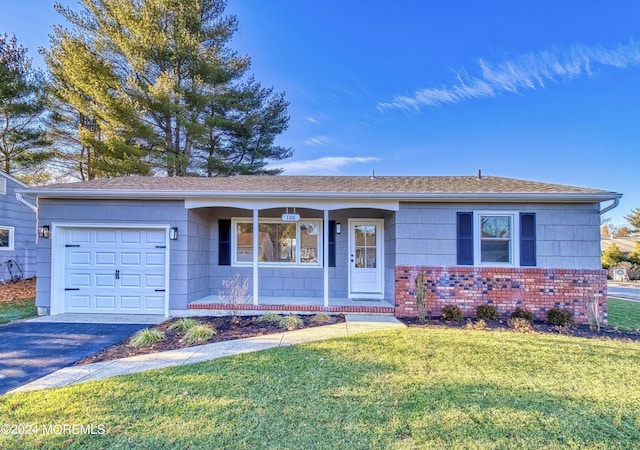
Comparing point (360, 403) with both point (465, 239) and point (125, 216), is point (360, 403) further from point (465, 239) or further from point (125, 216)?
point (125, 216)

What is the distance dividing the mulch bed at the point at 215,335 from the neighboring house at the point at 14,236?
9.98 m

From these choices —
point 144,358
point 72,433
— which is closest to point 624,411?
point 72,433

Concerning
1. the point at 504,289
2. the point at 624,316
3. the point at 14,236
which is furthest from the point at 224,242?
the point at 624,316

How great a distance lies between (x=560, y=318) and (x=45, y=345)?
31.8ft

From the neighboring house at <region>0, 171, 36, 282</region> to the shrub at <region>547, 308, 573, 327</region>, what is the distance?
16.5 m

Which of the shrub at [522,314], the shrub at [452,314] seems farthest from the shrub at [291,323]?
the shrub at [522,314]

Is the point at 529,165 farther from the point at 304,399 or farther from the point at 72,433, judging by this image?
the point at 72,433

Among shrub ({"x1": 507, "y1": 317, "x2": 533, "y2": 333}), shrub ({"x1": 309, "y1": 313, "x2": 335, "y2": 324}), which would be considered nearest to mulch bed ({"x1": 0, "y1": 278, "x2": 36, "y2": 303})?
shrub ({"x1": 309, "y1": 313, "x2": 335, "y2": 324})

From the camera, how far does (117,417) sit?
291 centimetres

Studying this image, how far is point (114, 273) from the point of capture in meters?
7.50

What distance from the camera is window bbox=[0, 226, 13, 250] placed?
12079 mm

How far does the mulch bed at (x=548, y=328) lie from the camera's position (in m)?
6.14

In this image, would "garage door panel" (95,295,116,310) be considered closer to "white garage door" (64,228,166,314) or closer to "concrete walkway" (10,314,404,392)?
"white garage door" (64,228,166,314)

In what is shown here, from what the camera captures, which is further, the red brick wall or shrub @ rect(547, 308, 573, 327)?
the red brick wall
